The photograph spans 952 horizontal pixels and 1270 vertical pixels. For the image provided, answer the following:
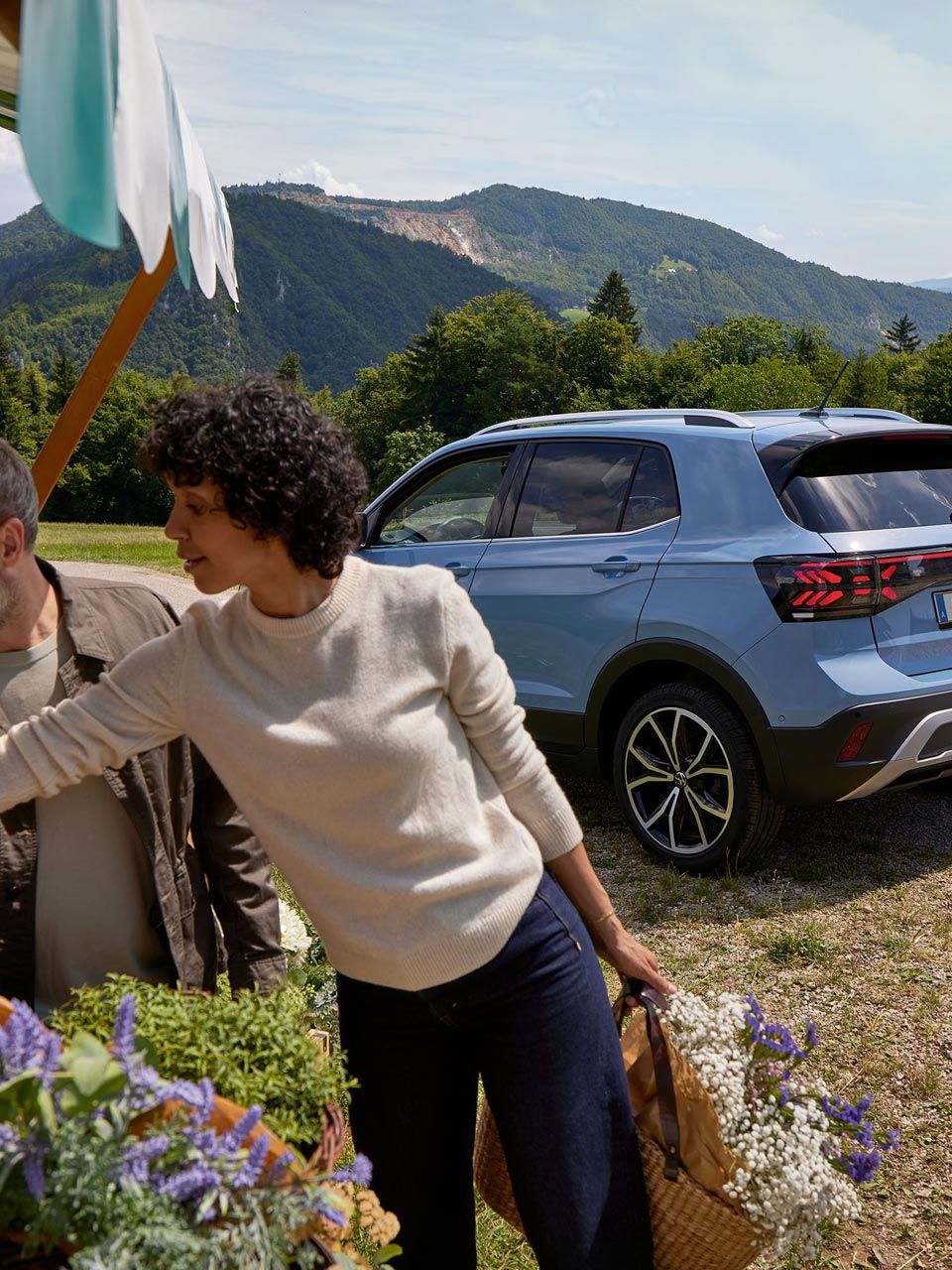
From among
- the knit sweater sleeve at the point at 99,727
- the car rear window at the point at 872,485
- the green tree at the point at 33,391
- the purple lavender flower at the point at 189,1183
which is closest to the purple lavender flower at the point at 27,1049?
the purple lavender flower at the point at 189,1183

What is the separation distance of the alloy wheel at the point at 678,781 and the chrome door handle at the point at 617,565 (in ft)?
2.10

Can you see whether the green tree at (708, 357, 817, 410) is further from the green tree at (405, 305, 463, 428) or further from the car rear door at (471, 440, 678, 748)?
the car rear door at (471, 440, 678, 748)

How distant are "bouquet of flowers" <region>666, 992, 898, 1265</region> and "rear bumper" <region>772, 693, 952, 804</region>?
2.41 metres

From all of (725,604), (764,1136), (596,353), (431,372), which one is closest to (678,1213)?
(764,1136)

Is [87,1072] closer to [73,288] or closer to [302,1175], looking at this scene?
[302,1175]

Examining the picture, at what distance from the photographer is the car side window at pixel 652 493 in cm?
527

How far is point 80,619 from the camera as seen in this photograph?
6.51 feet

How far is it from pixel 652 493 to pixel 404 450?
243 ft

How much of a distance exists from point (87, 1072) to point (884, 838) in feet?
17.0

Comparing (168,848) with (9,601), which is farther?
(168,848)

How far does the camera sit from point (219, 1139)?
1.12 m

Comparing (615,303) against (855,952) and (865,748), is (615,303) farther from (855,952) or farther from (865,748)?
(855,952)

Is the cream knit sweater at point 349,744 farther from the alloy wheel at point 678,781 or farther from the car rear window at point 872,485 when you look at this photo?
the alloy wheel at point 678,781

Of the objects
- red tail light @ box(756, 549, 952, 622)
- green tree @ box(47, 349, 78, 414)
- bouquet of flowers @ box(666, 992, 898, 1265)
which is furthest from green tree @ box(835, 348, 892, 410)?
bouquet of flowers @ box(666, 992, 898, 1265)
